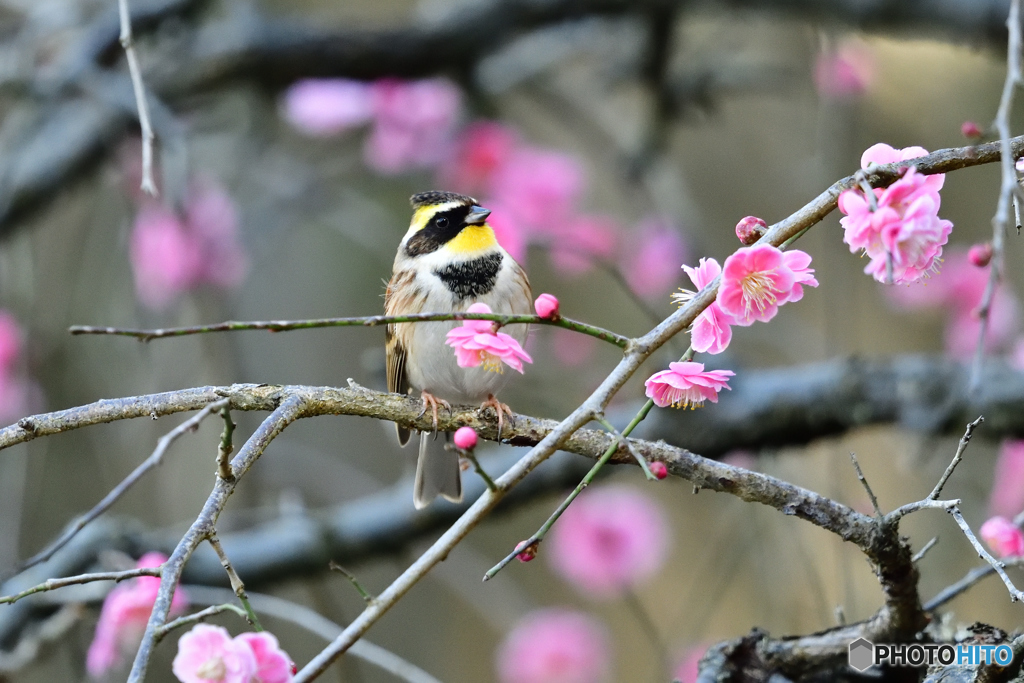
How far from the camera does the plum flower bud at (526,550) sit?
4.30ft

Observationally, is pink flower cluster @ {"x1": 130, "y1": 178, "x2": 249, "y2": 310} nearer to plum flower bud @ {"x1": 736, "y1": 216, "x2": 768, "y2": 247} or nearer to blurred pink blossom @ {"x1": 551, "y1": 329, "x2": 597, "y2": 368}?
blurred pink blossom @ {"x1": 551, "y1": 329, "x2": 597, "y2": 368}

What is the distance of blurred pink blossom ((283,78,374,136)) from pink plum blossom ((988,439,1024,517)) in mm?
2780

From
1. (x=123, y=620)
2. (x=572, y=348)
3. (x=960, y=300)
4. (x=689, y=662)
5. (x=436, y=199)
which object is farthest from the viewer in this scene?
(x=572, y=348)

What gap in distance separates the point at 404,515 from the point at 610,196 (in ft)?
10.6

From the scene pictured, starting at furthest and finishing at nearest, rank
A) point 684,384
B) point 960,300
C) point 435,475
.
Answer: point 960,300
point 435,475
point 684,384

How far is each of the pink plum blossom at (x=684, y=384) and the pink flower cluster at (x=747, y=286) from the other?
0.04 m

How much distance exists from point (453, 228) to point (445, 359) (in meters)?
0.42

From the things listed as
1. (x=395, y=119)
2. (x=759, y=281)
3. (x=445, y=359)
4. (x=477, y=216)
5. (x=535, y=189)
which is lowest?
(x=759, y=281)

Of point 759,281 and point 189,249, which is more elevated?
point 189,249

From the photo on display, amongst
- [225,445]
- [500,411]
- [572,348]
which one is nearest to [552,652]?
[572,348]

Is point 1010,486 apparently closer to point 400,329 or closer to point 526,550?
point 400,329

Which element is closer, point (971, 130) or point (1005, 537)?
point (971, 130)

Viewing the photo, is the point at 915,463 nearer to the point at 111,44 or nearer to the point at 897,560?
the point at 897,560

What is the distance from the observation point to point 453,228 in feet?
8.94
